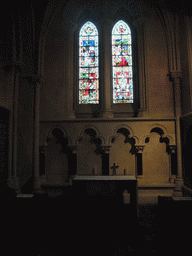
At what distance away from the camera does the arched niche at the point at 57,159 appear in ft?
22.8

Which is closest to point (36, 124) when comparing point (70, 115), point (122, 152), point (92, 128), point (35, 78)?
point (70, 115)

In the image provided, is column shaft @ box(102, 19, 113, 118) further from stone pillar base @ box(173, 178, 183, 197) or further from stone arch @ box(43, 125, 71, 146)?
stone pillar base @ box(173, 178, 183, 197)

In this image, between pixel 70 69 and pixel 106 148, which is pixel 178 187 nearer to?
pixel 106 148

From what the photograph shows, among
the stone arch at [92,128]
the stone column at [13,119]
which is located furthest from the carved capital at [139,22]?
the stone column at [13,119]

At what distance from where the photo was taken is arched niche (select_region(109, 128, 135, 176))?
6.93 metres

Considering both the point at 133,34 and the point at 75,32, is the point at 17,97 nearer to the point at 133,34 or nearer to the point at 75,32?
the point at 75,32

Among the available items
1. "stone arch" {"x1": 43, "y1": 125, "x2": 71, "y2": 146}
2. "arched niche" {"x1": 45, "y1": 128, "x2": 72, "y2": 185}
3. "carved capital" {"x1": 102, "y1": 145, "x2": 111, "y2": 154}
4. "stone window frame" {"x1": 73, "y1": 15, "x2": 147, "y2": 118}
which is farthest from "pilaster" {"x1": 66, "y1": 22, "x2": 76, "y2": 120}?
"carved capital" {"x1": 102, "y1": 145, "x2": 111, "y2": 154}

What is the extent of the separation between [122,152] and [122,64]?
2945 mm

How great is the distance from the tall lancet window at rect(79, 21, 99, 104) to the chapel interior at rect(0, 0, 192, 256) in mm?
34

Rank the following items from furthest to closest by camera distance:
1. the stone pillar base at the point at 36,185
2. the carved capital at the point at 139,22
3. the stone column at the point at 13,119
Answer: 1. the carved capital at the point at 139,22
2. the stone pillar base at the point at 36,185
3. the stone column at the point at 13,119

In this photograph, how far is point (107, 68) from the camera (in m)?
6.99

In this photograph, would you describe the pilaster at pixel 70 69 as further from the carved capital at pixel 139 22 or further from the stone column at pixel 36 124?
the carved capital at pixel 139 22

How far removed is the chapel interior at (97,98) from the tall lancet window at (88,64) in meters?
0.03

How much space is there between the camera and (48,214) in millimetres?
4941
